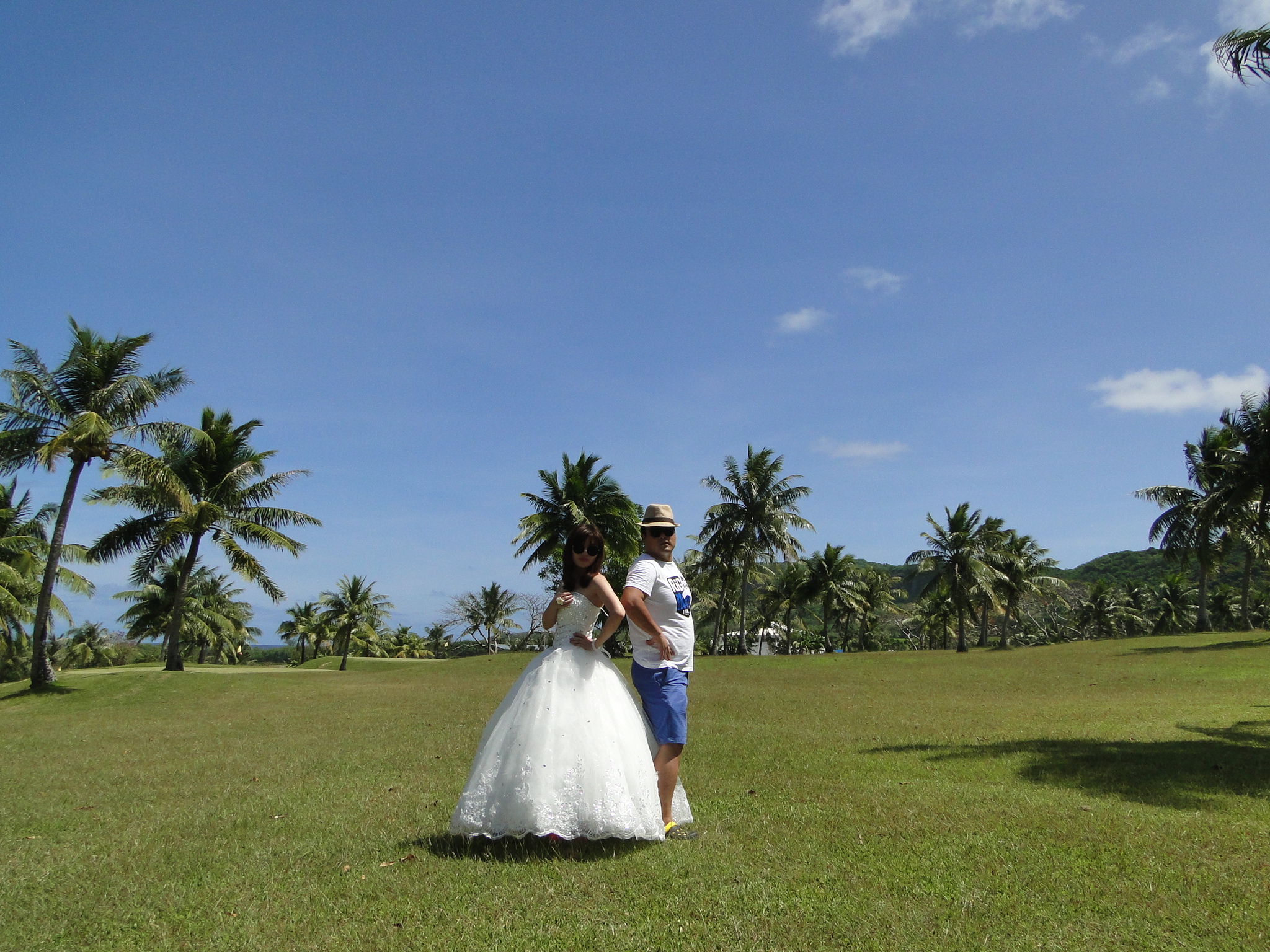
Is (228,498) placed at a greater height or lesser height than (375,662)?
greater

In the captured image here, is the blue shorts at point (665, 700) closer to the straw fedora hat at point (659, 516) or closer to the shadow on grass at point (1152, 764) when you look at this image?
the straw fedora hat at point (659, 516)

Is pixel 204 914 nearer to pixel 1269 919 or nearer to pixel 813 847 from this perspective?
pixel 813 847

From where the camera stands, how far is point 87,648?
208 feet

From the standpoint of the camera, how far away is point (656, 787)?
18.6 ft

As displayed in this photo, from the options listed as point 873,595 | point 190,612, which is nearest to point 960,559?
point 873,595

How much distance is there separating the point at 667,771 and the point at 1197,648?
33472 millimetres

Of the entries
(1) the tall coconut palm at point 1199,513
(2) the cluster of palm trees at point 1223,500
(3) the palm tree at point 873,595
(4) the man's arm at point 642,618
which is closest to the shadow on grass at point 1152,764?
(4) the man's arm at point 642,618

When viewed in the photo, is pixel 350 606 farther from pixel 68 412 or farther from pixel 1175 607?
pixel 1175 607

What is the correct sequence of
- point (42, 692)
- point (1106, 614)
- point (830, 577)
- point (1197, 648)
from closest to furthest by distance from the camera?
point (42, 692) < point (1197, 648) < point (830, 577) < point (1106, 614)

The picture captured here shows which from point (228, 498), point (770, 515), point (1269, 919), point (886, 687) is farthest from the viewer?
point (770, 515)

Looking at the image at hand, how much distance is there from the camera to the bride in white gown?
538cm

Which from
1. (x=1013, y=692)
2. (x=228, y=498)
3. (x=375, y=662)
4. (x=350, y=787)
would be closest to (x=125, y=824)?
(x=350, y=787)

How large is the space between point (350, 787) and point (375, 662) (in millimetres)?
50913

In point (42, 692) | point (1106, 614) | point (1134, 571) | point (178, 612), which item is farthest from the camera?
point (1134, 571)
